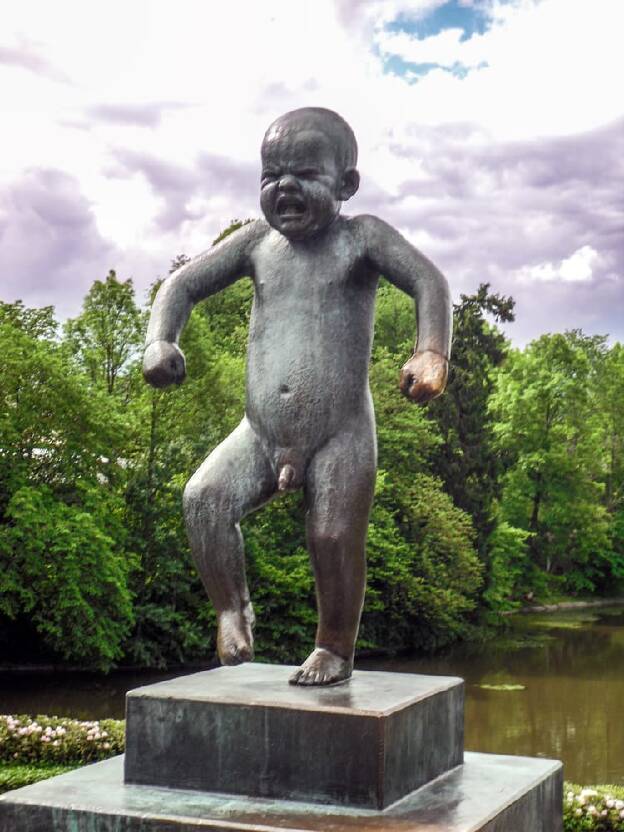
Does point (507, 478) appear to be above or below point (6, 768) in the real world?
above

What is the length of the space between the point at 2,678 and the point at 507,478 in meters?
19.6

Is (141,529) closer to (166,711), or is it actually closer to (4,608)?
(4,608)

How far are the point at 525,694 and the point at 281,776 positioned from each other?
58.9 feet

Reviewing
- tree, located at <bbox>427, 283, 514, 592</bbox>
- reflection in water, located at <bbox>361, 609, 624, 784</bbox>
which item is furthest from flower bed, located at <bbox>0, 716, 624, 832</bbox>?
tree, located at <bbox>427, 283, 514, 592</bbox>

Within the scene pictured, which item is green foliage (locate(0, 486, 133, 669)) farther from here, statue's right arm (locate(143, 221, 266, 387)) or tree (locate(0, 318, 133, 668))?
statue's right arm (locate(143, 221, 266, 387))

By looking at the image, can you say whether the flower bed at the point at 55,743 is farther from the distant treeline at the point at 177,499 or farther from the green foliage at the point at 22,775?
the distant treeline at the point at 177,499

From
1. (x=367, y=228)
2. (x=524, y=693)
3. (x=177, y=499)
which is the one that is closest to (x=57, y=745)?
(x=367, y=228)

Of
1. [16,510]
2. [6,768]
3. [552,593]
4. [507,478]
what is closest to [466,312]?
[507,478]

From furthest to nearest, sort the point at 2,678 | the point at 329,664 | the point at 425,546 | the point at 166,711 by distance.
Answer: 1. the point at 425,546
2. the point at 2,678
3. the point at 329,664
4. the point at 166,711

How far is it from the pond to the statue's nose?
11443mm

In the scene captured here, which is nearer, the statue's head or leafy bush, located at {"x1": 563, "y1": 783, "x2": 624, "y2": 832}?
the statue's head

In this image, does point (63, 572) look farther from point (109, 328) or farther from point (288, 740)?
A: point (288, 740)

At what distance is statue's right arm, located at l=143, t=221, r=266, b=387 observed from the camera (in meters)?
5.25

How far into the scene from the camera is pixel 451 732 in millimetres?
5039
